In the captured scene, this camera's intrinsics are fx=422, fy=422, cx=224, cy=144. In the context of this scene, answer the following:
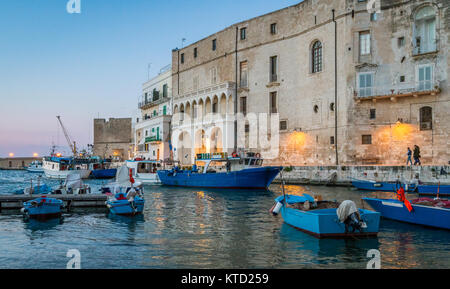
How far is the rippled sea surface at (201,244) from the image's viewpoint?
870 centimetres

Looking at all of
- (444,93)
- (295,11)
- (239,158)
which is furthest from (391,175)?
(295,11)

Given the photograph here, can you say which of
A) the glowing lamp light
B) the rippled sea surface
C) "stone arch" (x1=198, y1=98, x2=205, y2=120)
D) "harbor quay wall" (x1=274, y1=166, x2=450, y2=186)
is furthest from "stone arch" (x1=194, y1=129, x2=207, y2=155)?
the rippled sea surface

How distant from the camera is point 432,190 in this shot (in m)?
22.0

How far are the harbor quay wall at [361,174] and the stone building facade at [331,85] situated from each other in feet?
5.45

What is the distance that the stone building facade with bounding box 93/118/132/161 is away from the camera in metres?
70.9

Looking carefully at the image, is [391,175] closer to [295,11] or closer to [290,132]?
[290,132]

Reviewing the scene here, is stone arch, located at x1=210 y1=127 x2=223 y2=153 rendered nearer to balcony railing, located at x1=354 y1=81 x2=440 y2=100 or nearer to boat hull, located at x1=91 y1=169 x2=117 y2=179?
boat hull, located at x1=91 y1=169 x2=117 y2=179

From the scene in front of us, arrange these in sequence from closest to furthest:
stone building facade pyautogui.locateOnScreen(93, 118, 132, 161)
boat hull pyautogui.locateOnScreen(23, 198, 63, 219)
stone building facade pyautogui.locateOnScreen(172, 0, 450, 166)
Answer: boat hull pyautogui.locateOnScreen(23, 198, 63, 219) → stone building facade pyautogui.locateOnScreen(172, 0, 450, 166) → stone building facade pyautogui.locateOnScreen(93, 118, 132, 161)

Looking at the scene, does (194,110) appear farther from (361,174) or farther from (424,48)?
(424,48)

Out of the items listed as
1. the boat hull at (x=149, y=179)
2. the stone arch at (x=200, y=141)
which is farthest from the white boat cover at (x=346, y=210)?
the stone arch at (x=200, y=141)

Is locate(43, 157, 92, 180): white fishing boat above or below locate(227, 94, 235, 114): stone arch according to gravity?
below

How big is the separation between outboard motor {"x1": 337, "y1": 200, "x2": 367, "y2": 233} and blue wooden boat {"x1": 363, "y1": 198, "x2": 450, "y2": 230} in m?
3.06

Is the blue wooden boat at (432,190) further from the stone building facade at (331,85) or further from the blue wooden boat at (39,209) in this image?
the blue wooden boat at (39,209)

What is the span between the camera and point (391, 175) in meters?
25.5
